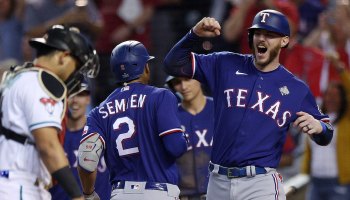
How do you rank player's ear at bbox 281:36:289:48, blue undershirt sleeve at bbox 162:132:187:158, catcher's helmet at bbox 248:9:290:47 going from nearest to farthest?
blue undershirt sleeve at bbox 162:132:187:158
catcher's helmet at bbox 248:9:290:47
player's ear at bbox 281:36:289:48

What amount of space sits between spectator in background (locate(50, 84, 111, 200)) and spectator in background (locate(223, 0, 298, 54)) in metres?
2.82

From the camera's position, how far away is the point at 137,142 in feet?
21.0

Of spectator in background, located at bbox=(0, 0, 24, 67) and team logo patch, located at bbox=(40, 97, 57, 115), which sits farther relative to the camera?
spectator in background, located at bbox=(0, 0, 24, 67)

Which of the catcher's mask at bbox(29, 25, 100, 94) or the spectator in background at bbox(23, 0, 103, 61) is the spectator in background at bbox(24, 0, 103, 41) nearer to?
the spectator in background at bbox(23, 0, 103, 61)

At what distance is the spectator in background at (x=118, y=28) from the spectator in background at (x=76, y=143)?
298 cm

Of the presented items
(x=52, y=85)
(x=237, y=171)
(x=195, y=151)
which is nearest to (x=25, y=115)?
(x=52, y=85)

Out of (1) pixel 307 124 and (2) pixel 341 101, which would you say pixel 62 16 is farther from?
(1) pixel 307 124

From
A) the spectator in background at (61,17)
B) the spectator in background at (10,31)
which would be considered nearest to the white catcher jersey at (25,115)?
the spectator in background at (61,17)

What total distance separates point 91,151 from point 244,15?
15.5ft

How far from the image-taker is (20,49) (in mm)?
11867

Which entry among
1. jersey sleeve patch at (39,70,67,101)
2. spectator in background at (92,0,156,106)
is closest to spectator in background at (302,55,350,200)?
spectator in background at (92,0,156,106)

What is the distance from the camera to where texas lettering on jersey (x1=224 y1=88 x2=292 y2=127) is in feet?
21.4

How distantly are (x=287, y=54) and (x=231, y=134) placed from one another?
4.35 m

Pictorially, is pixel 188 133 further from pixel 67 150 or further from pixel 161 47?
pixel 161 47
